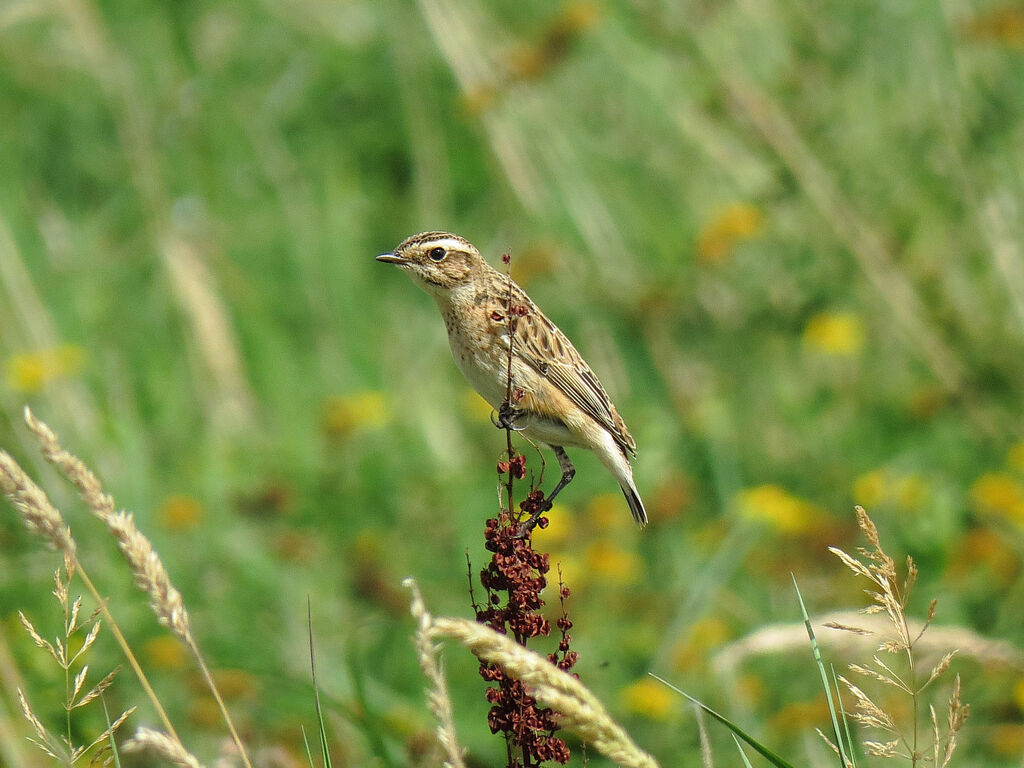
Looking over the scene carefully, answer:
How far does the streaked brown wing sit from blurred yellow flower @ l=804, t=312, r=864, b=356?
2.95m

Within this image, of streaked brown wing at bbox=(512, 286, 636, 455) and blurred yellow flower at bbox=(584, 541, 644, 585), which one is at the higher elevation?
streaked brown wing at bbox=(512, 286, 636, 455)

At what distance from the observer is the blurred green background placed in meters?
6.03

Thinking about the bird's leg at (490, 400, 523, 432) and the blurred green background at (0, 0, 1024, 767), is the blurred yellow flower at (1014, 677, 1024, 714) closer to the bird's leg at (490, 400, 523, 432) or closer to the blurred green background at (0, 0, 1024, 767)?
the blurred green background at (0, 0, 1024, 767)

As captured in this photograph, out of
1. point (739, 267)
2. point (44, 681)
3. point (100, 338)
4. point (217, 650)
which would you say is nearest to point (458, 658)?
point (217, 650)

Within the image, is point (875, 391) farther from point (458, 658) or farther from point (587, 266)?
point (458, 658)

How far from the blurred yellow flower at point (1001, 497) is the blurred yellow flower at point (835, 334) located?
1.30 m

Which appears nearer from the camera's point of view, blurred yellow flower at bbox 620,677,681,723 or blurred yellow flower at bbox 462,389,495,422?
blurred yellow flower at bbox 620,677,681,723

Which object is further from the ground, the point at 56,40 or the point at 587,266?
the point at 56,40

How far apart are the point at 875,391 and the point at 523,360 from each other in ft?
12.0

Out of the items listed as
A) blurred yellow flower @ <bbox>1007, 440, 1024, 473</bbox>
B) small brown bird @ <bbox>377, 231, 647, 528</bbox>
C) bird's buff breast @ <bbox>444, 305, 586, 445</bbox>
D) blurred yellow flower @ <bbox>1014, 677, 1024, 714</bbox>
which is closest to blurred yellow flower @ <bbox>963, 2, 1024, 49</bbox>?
blurred yellow flower @ <bbox>1007, 440, 1024, 473</bbox>

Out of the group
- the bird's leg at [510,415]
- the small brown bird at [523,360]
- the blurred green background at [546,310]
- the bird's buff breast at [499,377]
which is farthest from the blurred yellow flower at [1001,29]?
the bird's leg at [510,415]

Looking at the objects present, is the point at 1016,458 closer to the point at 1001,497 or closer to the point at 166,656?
the point at 1001,497

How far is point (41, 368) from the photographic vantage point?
22.9 ft

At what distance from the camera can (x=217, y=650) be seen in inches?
236
